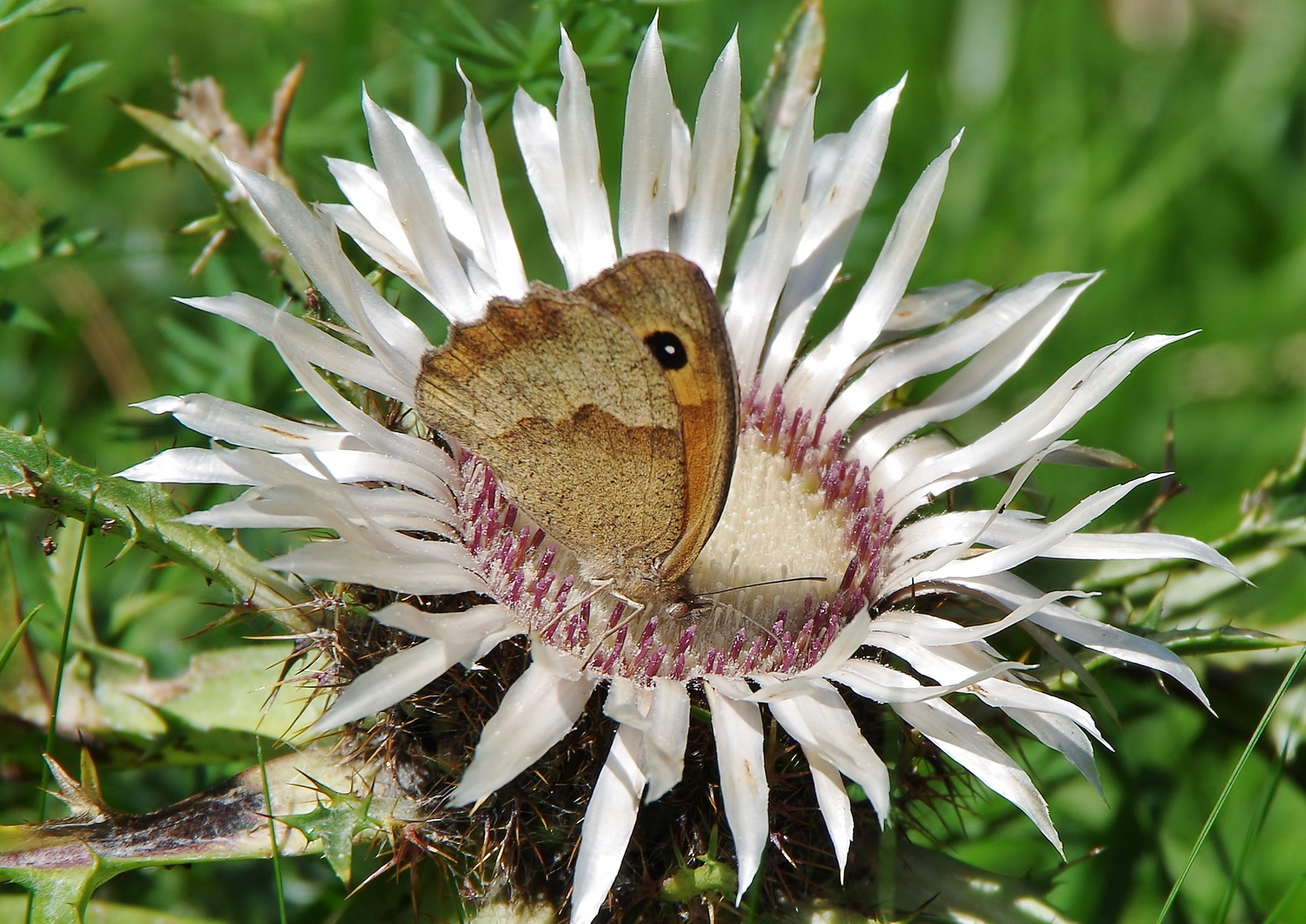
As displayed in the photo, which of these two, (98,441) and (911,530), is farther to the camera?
(98,441)

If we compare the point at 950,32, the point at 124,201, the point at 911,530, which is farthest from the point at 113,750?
the point at 950,32

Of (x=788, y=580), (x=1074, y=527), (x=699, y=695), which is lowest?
(x=699, y=695)

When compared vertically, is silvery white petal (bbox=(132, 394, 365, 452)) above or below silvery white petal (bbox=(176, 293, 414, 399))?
below

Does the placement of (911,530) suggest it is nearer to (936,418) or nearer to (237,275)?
(936,418)

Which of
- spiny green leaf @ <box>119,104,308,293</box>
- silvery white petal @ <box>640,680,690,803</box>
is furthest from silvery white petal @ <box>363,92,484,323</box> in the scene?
silvery white petal @ <box>640,680,690,803</box>

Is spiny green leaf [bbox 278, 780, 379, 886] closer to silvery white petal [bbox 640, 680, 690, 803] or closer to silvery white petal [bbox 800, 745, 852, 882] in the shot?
silvery white petal [bbox 640, 680, 690, 803]

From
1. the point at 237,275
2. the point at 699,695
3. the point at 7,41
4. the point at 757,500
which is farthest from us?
the point at 7,41

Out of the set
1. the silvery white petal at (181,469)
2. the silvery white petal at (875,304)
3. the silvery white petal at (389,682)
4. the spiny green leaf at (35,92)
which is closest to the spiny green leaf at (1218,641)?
the silvery white petal at (875,304)
